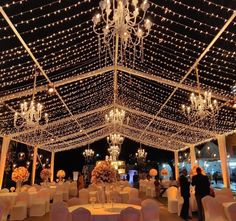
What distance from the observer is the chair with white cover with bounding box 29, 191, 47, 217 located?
890 centimetres

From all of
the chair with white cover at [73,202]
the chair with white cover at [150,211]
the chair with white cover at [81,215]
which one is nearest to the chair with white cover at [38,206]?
the chair with white cover at [73,202]

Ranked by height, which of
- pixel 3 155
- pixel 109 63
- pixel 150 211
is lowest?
pixel 150 211

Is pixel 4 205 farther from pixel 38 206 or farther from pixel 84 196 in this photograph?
pixel 38 206

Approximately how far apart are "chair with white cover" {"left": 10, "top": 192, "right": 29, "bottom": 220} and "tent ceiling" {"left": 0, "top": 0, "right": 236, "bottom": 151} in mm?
2784

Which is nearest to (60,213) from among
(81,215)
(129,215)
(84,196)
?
(81,215)

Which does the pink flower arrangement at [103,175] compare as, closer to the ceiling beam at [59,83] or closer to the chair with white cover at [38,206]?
the ceiling beam at [59,83]

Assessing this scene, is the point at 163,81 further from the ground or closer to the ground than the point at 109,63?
closer to the ground

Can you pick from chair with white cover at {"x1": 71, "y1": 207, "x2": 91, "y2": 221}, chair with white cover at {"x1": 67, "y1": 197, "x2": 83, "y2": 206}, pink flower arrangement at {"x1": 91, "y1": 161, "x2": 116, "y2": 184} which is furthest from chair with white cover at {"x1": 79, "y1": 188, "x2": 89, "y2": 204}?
chair with white cover at {"x1": 71, "y1": 207, "x2": 91, "y2": 221}

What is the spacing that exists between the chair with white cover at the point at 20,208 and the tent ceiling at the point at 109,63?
2784 millimetres

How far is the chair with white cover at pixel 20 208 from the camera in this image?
814cm

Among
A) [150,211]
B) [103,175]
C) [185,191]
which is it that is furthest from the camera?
[185,191]

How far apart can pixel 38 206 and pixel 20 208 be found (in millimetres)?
836

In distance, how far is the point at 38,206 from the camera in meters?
8.95

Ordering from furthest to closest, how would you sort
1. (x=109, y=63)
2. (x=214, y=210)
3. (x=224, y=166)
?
(x=224, y=166), (x=109, y=63), (x=214, y=210)
